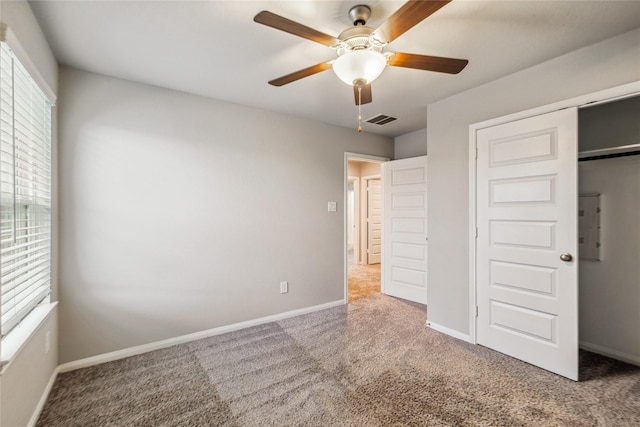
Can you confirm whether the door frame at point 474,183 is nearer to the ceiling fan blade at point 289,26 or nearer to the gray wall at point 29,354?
the ceiling fan blade at point 289,26

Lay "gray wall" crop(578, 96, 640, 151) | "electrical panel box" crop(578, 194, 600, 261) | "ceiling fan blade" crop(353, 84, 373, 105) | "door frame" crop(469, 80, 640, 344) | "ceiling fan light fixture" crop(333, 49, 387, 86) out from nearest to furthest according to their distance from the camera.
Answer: "ceiling fan light fixture" crop(333, 49, 387, 86) < "ceiling fan blade" crop(353, 84, 373, 105) < "door frame" crop(469, 80, 640, 344) < "gray wall" crop(578, 96, 640, 151) < "electrical panel box" crop(578, 194, 600, 261)

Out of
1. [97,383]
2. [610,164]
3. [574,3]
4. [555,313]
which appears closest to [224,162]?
[97,383]

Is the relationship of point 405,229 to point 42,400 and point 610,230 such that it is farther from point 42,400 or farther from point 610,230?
point 42,400

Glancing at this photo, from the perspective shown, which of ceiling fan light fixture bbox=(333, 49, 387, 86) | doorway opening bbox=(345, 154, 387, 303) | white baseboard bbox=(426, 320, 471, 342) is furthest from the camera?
doorway opening bbox=(345, 154, 387, 303)

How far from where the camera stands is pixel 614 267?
2.42 meters

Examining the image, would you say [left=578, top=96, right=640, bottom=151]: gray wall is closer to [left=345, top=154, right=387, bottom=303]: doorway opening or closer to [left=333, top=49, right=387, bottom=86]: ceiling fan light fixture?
[left=333, top=49, right=387, bottom=86]: ceiling fan light fixture

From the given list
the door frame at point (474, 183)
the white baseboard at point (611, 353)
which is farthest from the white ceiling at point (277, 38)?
the white baseboard at point (611, 353)

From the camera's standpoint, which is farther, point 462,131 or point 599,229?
point 462,131

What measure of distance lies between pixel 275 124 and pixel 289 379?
2.59 metres

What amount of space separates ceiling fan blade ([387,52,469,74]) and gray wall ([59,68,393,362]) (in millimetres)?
1908

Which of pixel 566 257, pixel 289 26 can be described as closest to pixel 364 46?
pixel 289 26

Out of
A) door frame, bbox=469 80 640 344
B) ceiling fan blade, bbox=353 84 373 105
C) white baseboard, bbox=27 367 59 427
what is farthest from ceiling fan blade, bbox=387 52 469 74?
white baseboard, bbox=27 367 59 427

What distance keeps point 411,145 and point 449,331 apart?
2.57 meters

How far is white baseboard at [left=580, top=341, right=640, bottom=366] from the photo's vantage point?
2.28 m
